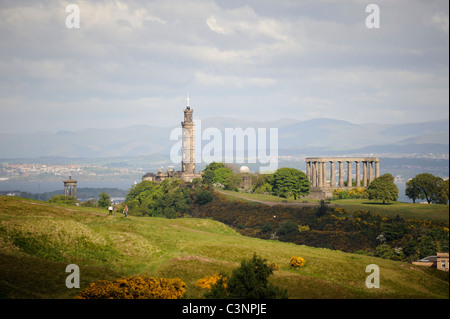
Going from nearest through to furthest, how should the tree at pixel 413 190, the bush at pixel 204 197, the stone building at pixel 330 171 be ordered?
the tree at pixel 413 190 < the bush at pixel 204 197 < the stone building at pixel 330 171

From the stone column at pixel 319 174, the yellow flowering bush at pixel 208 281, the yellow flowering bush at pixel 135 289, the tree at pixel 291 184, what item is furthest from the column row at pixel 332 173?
the yellow flowering bush at pixel 135 289

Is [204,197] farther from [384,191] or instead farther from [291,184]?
[384,191]

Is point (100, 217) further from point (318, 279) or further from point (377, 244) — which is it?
point (377, 244)

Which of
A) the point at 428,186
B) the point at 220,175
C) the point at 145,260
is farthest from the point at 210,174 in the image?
the point at 145,260

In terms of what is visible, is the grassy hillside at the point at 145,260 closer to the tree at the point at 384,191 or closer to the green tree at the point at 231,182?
the tree at the point at 384,191

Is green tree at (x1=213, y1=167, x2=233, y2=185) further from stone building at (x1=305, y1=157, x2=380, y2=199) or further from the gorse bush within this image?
the gorse bush
